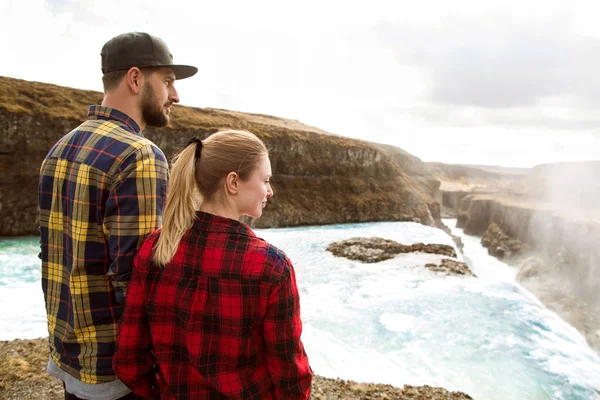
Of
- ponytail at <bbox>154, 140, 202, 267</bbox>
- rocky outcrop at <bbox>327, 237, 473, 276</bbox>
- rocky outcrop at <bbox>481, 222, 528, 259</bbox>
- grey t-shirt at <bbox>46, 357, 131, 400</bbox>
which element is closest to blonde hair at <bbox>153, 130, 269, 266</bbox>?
ponytail at <bbox>154, 140, 202, 267</bbox>

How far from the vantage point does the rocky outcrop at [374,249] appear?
2489 cm

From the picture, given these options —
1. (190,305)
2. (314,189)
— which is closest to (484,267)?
(314,189)

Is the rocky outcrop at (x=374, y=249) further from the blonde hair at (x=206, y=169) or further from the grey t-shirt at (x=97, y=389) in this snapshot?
the blonde hair at (x=206, y=169)

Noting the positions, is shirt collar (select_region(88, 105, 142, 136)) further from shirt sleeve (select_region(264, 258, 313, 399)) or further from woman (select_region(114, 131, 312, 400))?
shirt sleeve (select_region(264, 258, 313, 399))

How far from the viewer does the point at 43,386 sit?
6.13 meters

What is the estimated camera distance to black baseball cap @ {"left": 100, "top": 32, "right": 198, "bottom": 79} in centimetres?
221

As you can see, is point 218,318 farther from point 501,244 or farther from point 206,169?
point 501,244

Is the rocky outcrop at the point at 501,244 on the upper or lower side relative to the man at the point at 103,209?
lower

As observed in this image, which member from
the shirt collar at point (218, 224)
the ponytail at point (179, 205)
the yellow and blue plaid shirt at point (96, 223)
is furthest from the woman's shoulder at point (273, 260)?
the yellow and blue plaid shirt at point (96, 223)

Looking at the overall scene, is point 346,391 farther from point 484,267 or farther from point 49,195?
point 484,267

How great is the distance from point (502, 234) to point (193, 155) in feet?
196

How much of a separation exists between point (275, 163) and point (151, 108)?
5070cm

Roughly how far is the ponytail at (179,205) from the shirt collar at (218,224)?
4cm

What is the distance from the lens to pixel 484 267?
4322 centimetres
